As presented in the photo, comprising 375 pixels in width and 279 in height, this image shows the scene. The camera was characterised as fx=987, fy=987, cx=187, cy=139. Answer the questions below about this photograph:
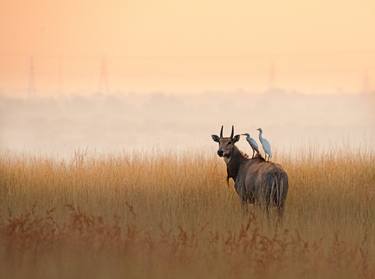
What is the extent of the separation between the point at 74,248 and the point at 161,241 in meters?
0.88

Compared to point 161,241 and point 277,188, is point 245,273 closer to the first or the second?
point 161,241

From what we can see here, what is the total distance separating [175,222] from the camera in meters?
12.2

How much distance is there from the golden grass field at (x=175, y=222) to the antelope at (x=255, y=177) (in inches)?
7.6

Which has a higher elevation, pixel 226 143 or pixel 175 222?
pixel 226 143

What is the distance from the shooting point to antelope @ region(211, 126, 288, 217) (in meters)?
13.1

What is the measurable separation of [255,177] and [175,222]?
179cm

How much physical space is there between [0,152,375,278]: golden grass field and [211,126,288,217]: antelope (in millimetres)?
194

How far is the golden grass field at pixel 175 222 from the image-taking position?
30.1 feet

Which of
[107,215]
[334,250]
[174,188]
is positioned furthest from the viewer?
[174,188]

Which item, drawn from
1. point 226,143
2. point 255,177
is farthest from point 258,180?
point 226,143

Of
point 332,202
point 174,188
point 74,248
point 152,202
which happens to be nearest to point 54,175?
point 174,188

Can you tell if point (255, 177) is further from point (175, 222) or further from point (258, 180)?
point (175, 222)

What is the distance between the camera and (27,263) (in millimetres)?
9250

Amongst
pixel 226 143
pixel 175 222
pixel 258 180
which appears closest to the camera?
pixel 175 222
